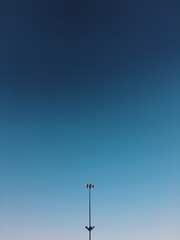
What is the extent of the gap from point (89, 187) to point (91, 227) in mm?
7435

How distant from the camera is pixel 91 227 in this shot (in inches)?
2106

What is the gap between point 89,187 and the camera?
195 feet

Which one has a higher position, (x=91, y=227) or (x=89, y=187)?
(x=89, y=187)

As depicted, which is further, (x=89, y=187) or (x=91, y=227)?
(x=89, y=187)
